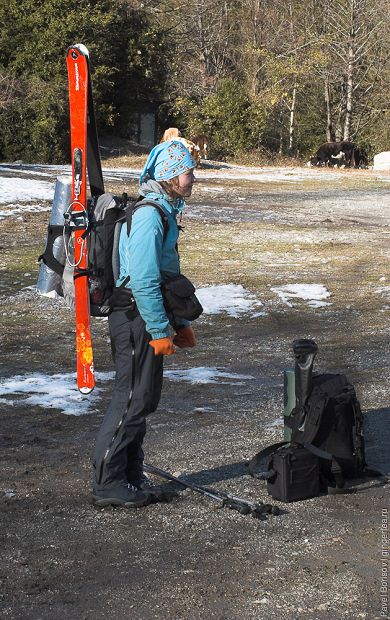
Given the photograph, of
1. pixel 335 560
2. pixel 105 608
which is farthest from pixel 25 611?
pixel 335 560

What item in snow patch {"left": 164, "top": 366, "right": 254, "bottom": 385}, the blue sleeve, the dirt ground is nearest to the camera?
the dirt ground

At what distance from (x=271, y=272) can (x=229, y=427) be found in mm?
6492

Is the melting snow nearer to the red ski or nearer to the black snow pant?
the red ski

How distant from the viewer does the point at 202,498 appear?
5.20 m

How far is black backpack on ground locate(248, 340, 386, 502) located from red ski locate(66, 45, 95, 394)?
1.09 m

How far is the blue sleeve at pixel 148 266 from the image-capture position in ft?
15.2

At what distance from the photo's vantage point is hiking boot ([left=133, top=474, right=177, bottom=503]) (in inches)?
201

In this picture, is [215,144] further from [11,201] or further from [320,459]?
[320,459]

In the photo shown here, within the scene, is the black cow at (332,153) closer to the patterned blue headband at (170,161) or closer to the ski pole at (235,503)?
the ski pole at (235,503)

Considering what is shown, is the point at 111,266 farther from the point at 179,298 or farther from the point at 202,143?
the point at 202,143

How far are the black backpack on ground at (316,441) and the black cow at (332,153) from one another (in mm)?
32569

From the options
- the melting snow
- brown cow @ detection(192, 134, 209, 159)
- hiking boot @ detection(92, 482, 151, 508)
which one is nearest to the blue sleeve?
hiking boot @ detection(92, 482, 151, 508)

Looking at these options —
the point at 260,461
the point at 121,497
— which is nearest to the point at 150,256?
the point at 121,497

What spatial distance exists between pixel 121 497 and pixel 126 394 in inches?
20.3
